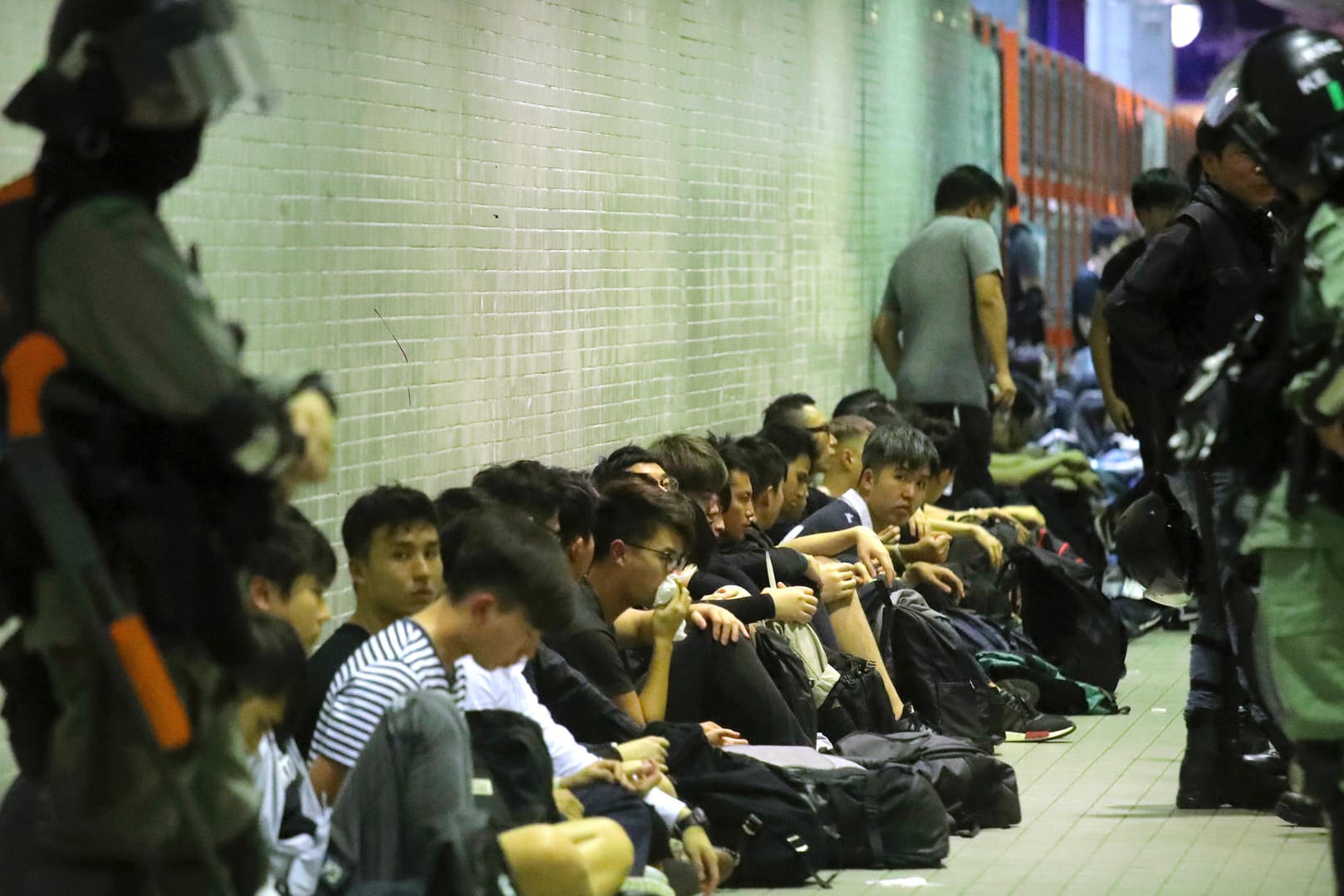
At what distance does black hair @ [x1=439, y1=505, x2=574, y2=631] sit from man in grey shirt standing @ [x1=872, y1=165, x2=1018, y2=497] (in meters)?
6.36

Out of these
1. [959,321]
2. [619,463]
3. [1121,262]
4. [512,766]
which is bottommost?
[512,766]

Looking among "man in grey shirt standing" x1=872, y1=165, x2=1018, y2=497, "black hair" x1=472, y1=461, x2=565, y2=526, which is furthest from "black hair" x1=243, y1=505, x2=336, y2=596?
"man in grey shirt standing" x1=872, y1=165, x2=1018, y2=497

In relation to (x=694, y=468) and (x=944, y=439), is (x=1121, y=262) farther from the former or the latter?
(x=694, y=468)

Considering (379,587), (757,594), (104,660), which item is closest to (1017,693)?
(757,594)

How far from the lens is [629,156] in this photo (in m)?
8.56

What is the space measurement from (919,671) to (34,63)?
12.8 feet

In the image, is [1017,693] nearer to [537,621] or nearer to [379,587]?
[379,587]

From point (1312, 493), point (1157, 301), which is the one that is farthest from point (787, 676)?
point (1312, 493)

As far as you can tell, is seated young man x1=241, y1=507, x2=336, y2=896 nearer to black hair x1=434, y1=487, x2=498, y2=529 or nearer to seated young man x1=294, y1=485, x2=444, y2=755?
seated young man x1=294, y1=485, x2=444, y2=755

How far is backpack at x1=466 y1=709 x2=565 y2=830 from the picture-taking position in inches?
185

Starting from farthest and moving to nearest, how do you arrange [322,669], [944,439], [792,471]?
1. [944,439]
2. [792,471]
3. [322,669]

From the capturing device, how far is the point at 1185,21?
30.4 m

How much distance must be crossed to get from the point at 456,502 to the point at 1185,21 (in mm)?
26396

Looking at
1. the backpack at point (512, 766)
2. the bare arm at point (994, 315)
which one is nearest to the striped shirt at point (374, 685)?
the backpack at point (512, 766)
